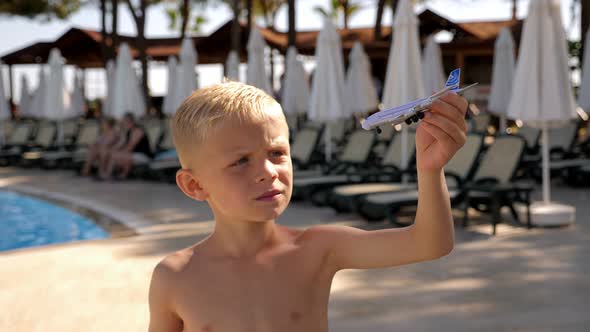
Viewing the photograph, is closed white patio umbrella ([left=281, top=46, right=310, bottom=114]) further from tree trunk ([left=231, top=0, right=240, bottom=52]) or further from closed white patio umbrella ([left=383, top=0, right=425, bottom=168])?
closed white patio umbrella ([left=383, top=0, right=425, bottom=168])

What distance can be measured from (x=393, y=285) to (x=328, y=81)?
20.8 ft

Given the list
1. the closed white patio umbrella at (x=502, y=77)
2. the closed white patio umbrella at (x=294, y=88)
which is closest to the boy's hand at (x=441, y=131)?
the closed white patio umbrella at (x=502, y=77)

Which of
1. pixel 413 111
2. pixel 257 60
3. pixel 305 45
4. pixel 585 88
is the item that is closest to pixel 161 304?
pixel 413 111

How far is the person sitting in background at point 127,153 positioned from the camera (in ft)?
42.2

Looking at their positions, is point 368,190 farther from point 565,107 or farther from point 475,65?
point 475,65

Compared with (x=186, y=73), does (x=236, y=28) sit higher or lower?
higher

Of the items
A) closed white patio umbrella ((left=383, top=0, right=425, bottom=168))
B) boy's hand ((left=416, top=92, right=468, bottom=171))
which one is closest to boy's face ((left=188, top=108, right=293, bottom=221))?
boy's hand ((left=416, top=92, right=468, bottom=171))

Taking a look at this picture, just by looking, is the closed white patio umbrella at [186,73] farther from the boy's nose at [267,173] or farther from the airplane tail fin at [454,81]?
the airplane tail fin at [454,81]

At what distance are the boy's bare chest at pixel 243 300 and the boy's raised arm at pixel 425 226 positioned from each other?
5.2 inches

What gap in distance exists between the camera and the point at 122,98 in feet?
50.8

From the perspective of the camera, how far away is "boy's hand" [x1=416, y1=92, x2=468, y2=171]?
114 cm

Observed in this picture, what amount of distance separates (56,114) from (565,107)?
12007 millimetres

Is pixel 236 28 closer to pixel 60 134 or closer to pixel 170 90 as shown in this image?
pixel 170 90

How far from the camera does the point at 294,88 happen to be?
15.1 m
